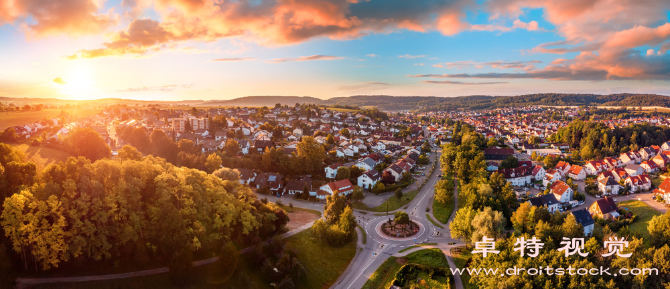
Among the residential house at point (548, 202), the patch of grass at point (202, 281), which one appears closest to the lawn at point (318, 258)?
the patch of grass at point (202, 281)

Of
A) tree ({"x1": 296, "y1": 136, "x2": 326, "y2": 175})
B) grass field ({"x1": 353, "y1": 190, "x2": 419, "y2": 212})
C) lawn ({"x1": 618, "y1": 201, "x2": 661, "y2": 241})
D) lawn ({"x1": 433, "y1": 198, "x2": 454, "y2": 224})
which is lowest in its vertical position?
lawn ({"x1": 618, "y1": 201, "x2": 661, "y2": 241})

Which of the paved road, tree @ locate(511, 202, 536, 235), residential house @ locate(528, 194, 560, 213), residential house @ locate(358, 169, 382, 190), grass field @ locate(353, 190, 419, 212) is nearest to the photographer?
the paved road

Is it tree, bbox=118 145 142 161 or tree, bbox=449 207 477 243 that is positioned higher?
tree, bbox=118 145 142 161

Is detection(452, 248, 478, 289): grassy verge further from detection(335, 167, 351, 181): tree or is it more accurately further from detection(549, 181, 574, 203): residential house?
detection(549, 181, 574, 203): residential house

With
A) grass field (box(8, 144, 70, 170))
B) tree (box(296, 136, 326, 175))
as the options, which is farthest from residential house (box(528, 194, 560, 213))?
grass field (box(8, 144, 70, 170))

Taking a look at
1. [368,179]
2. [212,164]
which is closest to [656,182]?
[368,179]

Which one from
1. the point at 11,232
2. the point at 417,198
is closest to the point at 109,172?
the point at 11,232

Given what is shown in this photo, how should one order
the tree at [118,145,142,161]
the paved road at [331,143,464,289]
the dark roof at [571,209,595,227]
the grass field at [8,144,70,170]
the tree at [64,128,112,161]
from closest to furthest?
1. the paved road at [331,143,464,289]
2. the tree at [118,145,142,161]
3. the grass field at [8,144,70,170]
4. the tree at [64,128,112,161]
5. the dark roof at [571,209,595,227]
